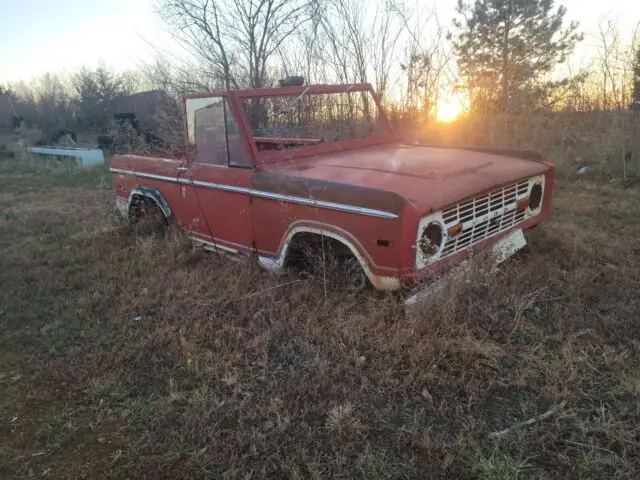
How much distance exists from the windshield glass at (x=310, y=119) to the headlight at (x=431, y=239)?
4.82 feet

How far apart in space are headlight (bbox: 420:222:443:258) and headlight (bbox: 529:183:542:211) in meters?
1.20

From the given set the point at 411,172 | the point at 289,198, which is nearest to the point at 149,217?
the point at 289,198

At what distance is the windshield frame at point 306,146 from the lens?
341 centimetres

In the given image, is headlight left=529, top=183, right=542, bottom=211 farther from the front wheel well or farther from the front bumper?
the front wheel well

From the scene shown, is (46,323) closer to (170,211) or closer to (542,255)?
(170,211)

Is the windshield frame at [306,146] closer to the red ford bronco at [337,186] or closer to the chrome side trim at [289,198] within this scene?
the red ford bronco at [337,186]

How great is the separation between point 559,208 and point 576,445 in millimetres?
4000

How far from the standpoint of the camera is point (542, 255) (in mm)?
3688

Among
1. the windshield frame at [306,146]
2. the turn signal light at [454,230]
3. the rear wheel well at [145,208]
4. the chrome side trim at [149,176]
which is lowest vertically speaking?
the rear wheel well at [145,208]

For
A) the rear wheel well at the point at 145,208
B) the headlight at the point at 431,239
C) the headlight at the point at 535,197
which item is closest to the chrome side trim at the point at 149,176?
the rear wheel well at the point at 145,208

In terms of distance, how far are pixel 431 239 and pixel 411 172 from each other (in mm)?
514

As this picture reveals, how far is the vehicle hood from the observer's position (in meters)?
2.62

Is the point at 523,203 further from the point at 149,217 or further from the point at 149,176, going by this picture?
the point at 149,217

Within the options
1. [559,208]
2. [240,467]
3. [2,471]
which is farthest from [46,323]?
[559,208]
